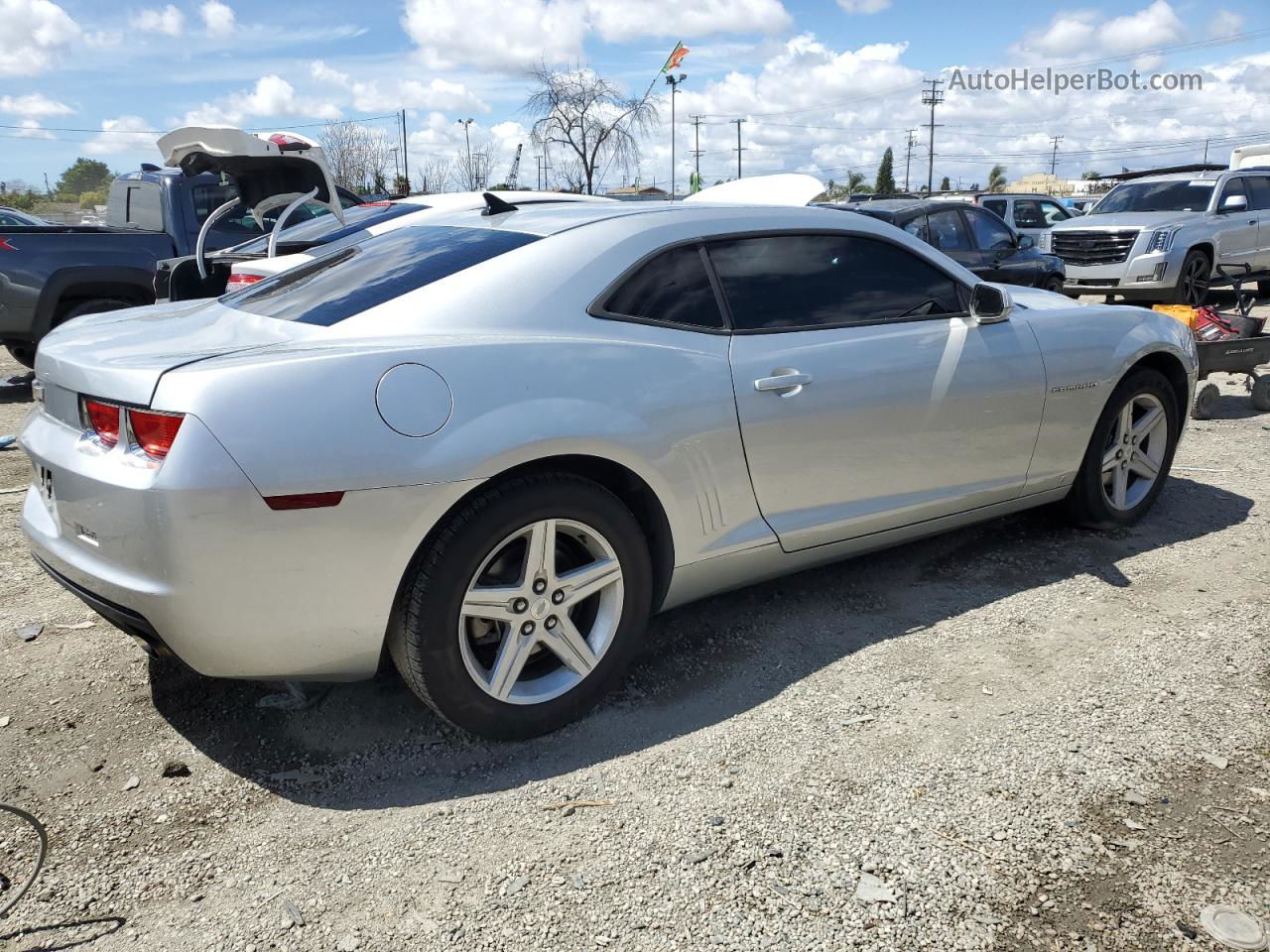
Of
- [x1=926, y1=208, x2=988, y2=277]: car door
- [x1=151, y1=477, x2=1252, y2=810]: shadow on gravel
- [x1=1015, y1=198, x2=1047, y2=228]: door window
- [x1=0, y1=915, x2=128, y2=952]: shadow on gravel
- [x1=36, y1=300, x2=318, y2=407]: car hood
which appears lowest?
[x1=0, y1=915, x2=128, y2=952]: shadow on gravel

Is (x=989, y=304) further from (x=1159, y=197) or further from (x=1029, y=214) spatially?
(x=1029, y=214)

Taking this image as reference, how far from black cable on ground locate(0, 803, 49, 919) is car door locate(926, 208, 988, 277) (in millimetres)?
9901

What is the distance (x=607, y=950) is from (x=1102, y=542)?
11.1 feet

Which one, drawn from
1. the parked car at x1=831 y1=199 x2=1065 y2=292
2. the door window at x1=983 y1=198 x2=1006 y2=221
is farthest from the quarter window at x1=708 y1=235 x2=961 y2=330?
the door window at x1=983 y1=198 x2=1006 y2=221

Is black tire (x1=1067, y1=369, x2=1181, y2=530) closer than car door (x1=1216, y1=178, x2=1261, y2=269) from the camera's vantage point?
Yes

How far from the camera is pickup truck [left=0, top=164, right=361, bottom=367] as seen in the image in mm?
8172

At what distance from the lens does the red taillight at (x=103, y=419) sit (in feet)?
8.39

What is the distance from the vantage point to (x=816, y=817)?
2.59m

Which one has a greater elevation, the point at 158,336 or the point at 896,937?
the point at 158,336

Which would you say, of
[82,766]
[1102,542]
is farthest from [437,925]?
[1102,542]

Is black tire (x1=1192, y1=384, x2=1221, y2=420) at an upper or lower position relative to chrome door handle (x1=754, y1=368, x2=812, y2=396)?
lower

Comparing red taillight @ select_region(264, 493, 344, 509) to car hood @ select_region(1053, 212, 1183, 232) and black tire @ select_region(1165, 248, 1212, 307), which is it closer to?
black tire @ select_region(1165, 248, 1212, 307)

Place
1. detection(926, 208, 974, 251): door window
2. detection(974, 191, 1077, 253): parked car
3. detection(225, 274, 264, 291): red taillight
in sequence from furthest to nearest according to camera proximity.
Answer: detection(974, 191, 1077, 253): parked car < detection(926, 208, 974, 251): door window < detection(225, 274, 264, 291): red taillight

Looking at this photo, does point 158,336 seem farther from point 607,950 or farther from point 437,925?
point 607,950
